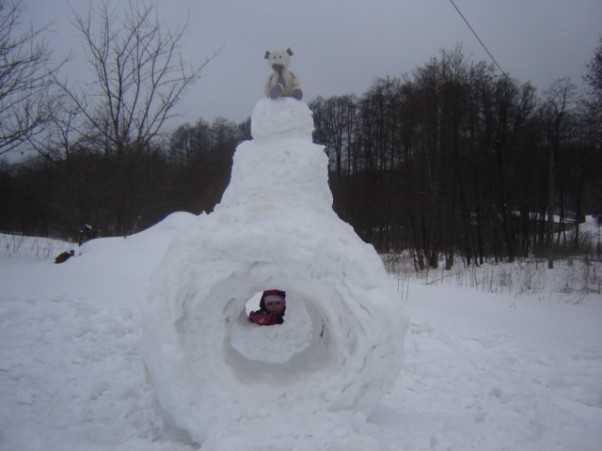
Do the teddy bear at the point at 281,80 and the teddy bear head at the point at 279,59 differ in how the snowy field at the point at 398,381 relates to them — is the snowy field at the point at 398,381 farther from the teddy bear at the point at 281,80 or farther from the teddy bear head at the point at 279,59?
the teddy bear head at the point at 279,59

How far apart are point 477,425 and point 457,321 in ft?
10.9

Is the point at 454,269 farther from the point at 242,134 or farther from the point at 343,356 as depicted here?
the point at 242,134

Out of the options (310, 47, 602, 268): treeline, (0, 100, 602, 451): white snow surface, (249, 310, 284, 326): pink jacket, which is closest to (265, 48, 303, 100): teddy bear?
(0, 100, 602, 451): white snow surface

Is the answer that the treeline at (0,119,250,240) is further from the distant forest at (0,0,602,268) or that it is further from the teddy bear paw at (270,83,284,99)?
the teddy bear paw at (270,83,284,99)

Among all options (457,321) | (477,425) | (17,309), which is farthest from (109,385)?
(457,321)

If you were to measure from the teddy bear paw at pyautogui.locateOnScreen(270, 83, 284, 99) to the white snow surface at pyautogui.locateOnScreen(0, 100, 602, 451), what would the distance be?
0.44m

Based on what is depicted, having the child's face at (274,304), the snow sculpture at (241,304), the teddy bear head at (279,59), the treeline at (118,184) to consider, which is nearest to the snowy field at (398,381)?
the snow sculpture at (241,304)

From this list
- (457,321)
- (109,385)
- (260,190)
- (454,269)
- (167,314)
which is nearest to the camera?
(167,314)

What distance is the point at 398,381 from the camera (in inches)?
153

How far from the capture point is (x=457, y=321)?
20.1ft

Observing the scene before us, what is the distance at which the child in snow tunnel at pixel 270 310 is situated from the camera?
5879 millimetres

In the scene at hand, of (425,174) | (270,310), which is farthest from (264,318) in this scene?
(425,174)

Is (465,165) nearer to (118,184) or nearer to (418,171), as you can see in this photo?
(418,171)

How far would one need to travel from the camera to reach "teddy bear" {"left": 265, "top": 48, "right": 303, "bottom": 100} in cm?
356
